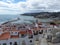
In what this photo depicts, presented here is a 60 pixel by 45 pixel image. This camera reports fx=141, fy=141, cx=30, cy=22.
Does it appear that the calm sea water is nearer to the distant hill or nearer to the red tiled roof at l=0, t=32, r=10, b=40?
the distant hill

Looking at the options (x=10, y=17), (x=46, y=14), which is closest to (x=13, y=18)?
(x=10, y=17)

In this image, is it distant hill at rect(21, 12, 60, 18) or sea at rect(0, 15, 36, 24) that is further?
distant hill at rect(21, 12, 60, 18)

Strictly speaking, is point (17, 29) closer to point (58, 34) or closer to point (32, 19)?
point (32, 19)

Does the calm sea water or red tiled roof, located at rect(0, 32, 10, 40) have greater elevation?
the calm sea water

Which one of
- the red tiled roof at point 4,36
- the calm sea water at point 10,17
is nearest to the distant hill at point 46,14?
the calm sea water at point 10,17

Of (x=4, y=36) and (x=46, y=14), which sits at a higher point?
(x=46, y=14)

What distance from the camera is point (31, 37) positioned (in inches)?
124

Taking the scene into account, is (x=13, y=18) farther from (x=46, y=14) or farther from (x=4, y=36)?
(x=46, y=14)

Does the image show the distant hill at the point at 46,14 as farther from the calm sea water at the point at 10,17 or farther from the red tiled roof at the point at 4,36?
the red tiled roof at the point at 4,36

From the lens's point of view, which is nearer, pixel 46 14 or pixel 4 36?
pixel 4 36

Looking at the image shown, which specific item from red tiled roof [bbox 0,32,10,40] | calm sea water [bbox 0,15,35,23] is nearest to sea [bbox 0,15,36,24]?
calm sea water [bbox 0,15,35,23]

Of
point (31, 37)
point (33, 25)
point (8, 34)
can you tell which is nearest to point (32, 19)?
point (33, 25)

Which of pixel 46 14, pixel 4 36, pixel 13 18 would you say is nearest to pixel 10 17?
pixel 13 18

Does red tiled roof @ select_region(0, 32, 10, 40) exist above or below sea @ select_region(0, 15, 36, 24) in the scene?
below
